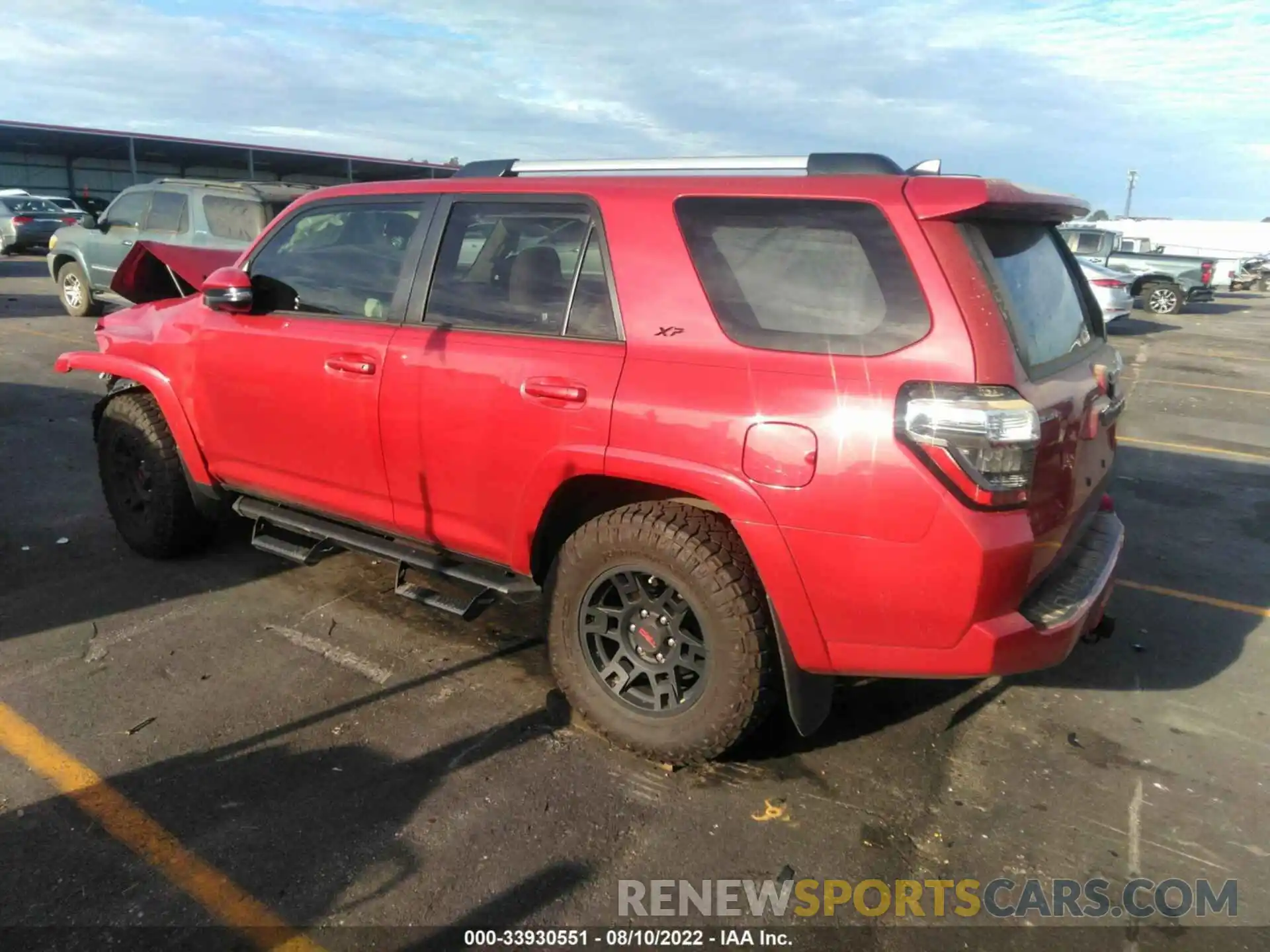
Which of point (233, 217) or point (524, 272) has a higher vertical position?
point (233, 217)

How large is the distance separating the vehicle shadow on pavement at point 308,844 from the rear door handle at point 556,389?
126 cm

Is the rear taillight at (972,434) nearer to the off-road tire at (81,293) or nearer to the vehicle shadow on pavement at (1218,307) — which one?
the off-road tire at (81,293)

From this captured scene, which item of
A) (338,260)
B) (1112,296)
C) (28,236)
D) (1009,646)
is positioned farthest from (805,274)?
(28,236)

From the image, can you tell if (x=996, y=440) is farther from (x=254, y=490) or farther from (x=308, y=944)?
(x=254, y=490)

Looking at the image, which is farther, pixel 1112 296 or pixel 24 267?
pixel 24 267

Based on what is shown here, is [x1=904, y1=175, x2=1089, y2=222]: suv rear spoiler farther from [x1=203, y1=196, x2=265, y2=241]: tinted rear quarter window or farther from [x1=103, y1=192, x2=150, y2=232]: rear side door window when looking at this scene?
[x1=103, y1=192, x2=150, y2=232]: rear side door window

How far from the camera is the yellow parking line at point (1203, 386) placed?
1160 cm

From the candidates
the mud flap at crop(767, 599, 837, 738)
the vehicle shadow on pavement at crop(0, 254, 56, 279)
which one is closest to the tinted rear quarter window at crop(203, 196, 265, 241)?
the mud flap at crop(767, 599, 837, 738)

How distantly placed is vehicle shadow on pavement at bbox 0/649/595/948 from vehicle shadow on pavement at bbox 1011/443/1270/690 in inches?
92.2

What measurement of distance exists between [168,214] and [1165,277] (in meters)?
22.5

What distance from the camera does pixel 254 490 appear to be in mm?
4359

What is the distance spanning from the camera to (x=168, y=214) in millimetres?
11141

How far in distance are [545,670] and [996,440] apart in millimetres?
2130
